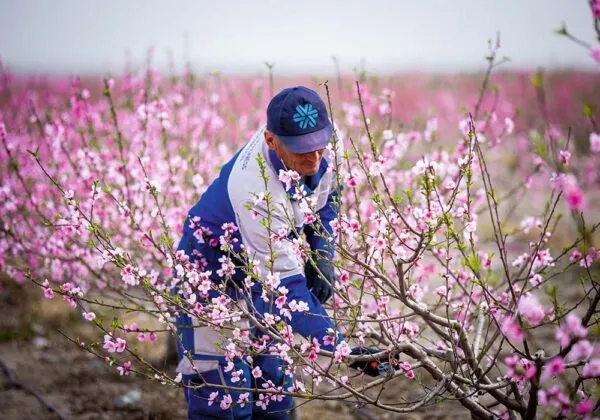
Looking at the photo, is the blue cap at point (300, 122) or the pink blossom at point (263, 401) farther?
the pink blossom at point (263, 401)

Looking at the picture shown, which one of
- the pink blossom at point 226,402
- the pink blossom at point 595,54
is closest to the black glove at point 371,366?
the pink blossom at point 226,402

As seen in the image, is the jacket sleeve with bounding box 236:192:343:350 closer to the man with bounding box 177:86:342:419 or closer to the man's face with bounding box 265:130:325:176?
the man with bounding box 177:86:342:419

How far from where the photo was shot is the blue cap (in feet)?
7.72

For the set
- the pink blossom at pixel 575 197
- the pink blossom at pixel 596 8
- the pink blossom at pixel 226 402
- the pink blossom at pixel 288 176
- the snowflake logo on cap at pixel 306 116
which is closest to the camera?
the pink blossom at pixel 575 197

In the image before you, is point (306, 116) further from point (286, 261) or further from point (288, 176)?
point (286, 261)

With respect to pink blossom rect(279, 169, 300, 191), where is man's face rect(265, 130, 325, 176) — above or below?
above

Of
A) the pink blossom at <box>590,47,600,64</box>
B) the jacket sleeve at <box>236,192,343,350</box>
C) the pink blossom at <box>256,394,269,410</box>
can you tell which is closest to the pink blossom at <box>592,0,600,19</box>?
the pink blossom at <box>590,47,600,64</box>

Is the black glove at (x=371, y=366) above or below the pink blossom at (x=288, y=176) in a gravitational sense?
below

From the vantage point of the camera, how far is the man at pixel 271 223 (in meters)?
2.36

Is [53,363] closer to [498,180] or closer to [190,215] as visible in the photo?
[190,215]

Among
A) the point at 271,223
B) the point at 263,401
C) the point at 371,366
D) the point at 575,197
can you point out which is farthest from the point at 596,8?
the point at 263,401

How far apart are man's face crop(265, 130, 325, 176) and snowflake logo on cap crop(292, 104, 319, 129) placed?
13 centimetres

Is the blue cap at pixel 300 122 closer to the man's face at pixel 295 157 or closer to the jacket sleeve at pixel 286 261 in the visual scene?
the man's face at pixel 295 157

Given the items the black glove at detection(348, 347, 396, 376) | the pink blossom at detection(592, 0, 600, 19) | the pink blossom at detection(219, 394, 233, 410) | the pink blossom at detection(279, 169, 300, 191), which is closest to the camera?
the pink blossom at detection(592, 0, 600, 19)
